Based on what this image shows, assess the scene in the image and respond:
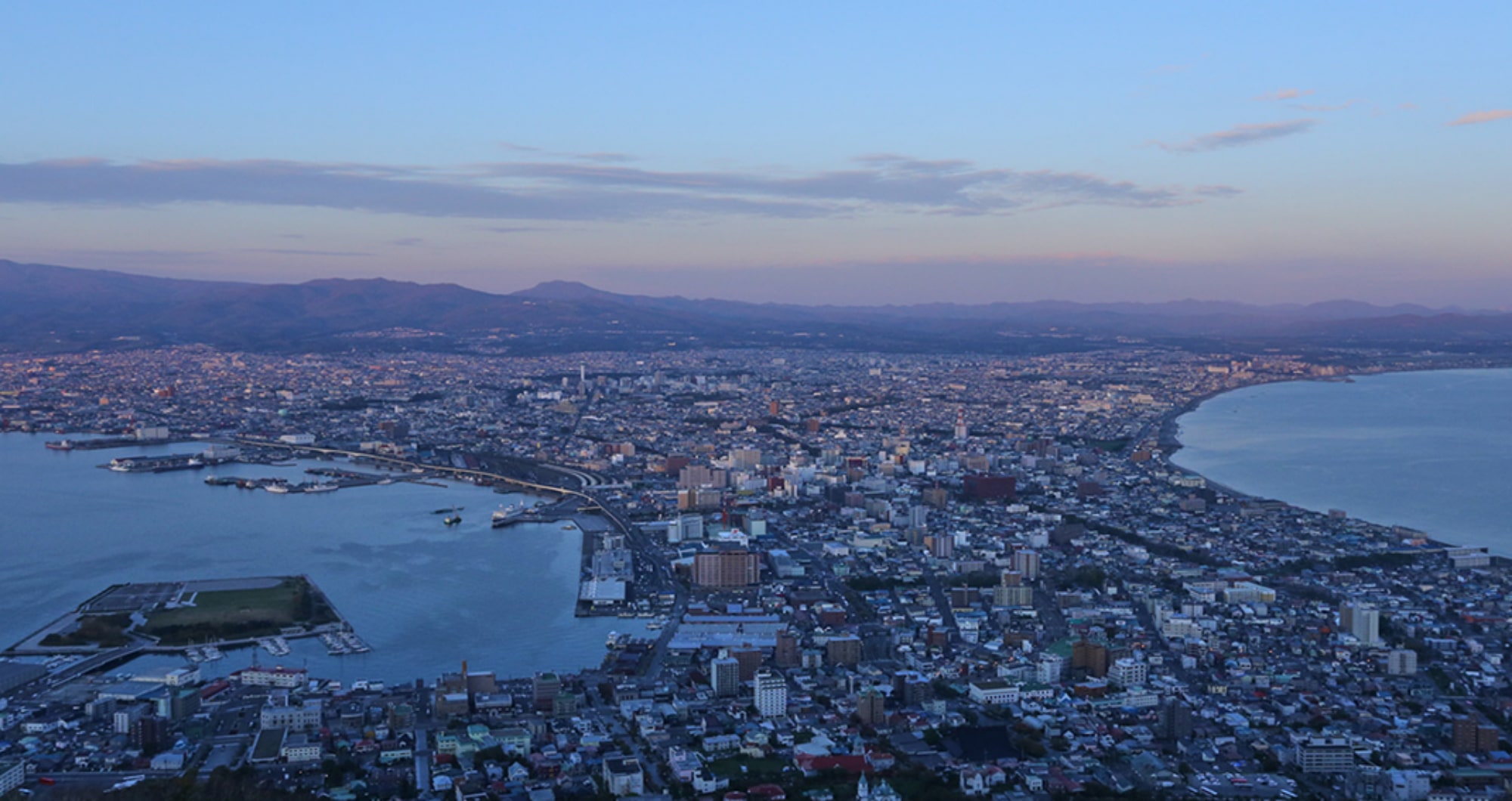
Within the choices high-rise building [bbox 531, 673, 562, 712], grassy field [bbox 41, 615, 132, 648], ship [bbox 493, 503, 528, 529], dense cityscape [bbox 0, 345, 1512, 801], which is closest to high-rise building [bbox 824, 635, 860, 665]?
dense cityscape [bbox 0, 345, 1512, 801]

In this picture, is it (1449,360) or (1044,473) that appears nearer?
(1044,473)

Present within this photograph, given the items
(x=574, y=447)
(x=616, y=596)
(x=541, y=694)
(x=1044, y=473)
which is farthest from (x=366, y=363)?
(x=541, y=694)

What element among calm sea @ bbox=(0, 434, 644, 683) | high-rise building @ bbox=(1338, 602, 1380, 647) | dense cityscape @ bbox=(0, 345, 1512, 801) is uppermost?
high-rise building @ bbox=(1338, 602, 1380, 647)

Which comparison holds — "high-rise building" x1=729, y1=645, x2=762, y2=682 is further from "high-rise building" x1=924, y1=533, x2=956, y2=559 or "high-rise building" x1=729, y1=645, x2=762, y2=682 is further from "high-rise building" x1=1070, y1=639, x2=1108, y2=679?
"high-rise building" x1=924, y1=533, x2=956, y2=559

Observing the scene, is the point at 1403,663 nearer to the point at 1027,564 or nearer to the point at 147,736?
the point at 1027,564

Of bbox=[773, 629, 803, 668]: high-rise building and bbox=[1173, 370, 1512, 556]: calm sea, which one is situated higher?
bbox=[1173, 370, 1512, 556]: calm sea

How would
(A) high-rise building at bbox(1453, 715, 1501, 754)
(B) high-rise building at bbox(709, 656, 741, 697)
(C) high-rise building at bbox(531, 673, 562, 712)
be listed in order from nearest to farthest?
(A) high-rise building at bbox(1453, 715, 1501, 754) < (C) high-rise building at bbox(531, 673, 562, 712) < (B) high-rise building at bbox(709, 656, 741, 697)

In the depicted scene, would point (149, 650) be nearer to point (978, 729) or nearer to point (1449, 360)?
point (978, 729)
